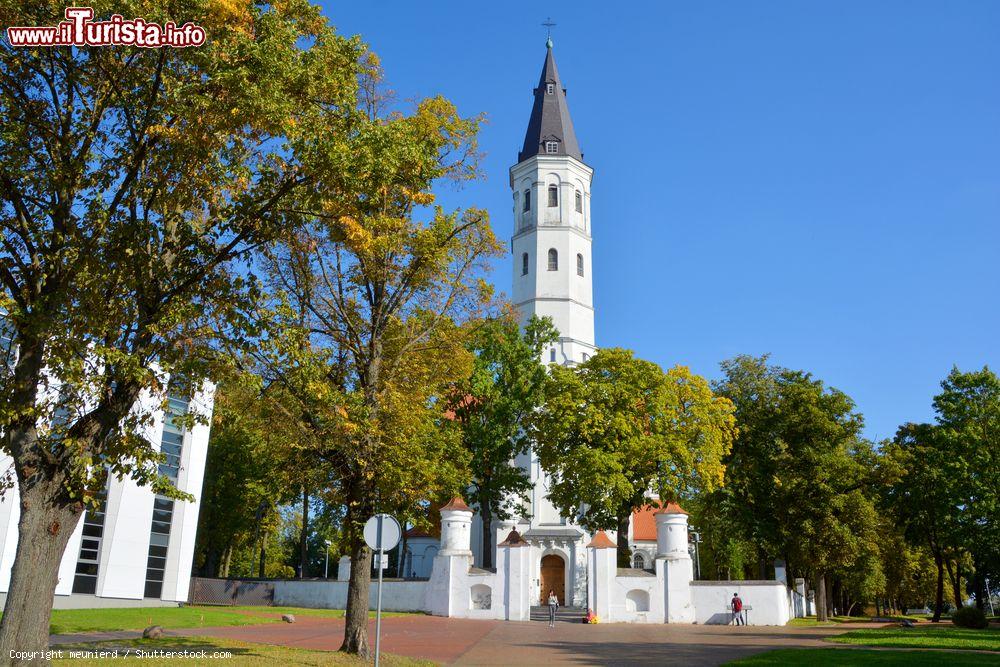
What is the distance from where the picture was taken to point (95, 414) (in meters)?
10.8

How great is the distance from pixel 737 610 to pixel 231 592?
25.7 meters

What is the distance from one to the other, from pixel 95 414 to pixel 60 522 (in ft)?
4.83

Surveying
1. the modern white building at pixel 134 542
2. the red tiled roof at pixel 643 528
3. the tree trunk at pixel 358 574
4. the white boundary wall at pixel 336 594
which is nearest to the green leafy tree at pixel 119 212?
the tree trunk at pixel 358 574

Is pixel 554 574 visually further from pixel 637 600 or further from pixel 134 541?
pixel 134 541

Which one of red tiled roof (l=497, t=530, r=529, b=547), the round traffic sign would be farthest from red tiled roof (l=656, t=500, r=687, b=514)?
the round traffic sign

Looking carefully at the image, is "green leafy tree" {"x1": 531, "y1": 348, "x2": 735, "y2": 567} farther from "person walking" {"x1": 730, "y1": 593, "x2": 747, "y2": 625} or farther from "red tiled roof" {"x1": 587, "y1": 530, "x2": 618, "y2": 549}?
"person walking" {"x1": 730, "y1": 593, "x2": 747, "y2": 625}

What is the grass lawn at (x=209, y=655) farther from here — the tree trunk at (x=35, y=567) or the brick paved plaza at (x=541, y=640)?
the tree trunk at (x=35, y=567)

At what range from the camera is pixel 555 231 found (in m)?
53.8

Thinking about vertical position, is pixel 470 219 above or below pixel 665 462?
above

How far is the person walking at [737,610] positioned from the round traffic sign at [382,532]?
24006 mm

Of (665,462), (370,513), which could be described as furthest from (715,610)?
(370,513)

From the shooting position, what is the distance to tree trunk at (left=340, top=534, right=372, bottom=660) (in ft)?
48.7

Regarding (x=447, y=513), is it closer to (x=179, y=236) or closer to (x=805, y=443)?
(x=805, y=443)

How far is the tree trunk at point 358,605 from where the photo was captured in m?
14.8
